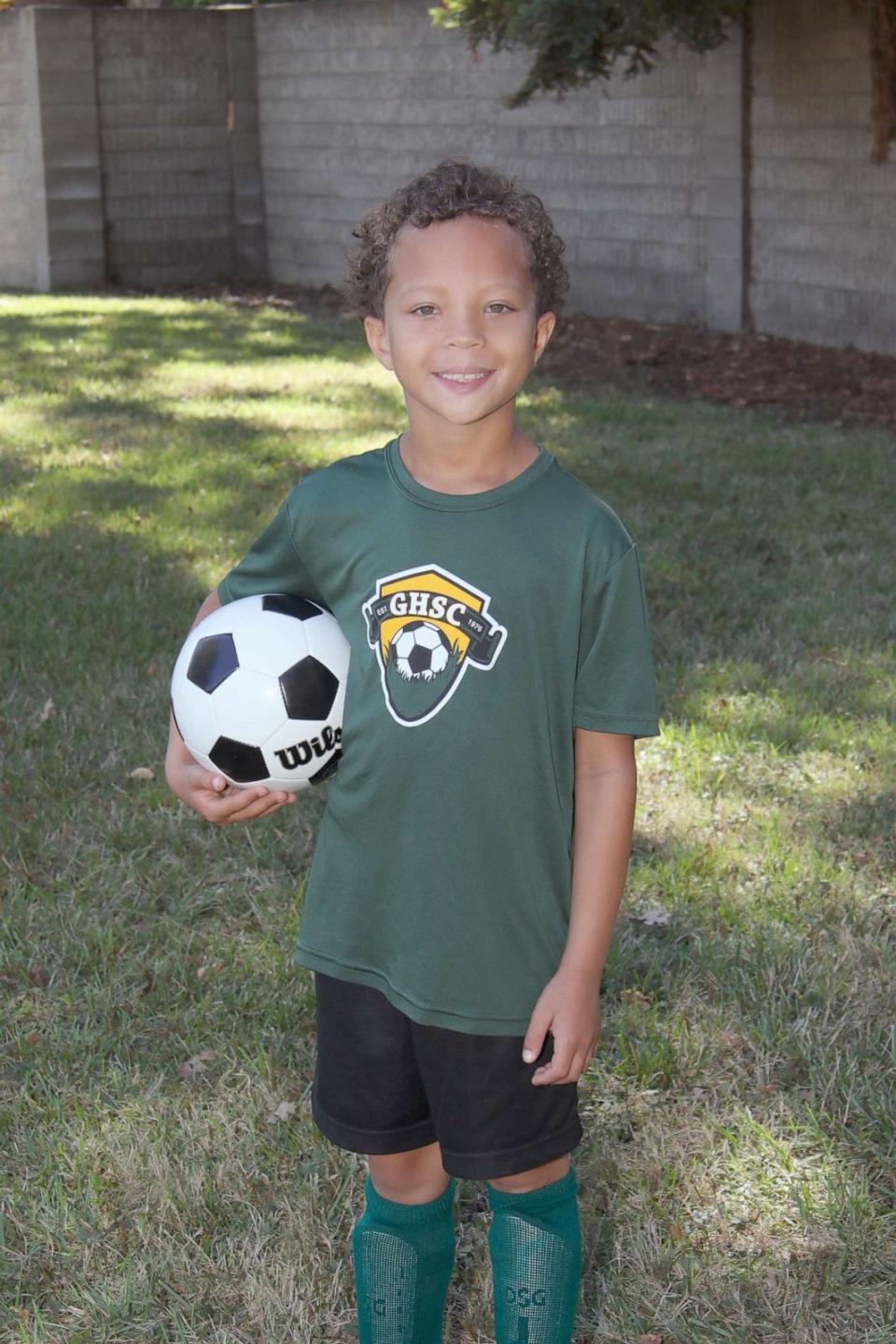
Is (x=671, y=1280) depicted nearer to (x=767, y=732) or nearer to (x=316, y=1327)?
(x=316, y=1327)

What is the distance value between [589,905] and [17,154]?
1286 cm

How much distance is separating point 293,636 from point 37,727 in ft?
7.68

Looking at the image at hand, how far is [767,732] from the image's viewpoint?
4.17 m

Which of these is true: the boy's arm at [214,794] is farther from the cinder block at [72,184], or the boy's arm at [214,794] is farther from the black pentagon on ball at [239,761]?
the cinder block at [72,184]

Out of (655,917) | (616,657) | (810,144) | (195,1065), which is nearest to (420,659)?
(616,657)

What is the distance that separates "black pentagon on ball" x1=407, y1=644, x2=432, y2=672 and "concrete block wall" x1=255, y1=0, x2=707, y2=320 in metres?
9.14

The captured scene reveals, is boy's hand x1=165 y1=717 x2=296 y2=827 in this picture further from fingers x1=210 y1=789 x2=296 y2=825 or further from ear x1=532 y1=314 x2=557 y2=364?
ear x1=532 y1=314 x2=557 y2=364

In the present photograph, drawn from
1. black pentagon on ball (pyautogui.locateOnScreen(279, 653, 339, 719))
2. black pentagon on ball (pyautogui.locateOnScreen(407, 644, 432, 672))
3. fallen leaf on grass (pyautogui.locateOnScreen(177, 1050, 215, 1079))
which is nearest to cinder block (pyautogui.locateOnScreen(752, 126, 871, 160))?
fallen leaf on grass (pyautogui.locateOnScreen(177, 1050, 215, 1079))

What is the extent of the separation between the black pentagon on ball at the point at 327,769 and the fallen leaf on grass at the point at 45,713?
2301 mm

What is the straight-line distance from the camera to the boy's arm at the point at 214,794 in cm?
208

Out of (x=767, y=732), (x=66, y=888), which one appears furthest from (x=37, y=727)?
(x=767, y=732)

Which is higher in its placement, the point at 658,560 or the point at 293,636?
the point at 293,636

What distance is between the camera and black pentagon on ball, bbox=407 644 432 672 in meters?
1.84

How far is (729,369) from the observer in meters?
9.18
